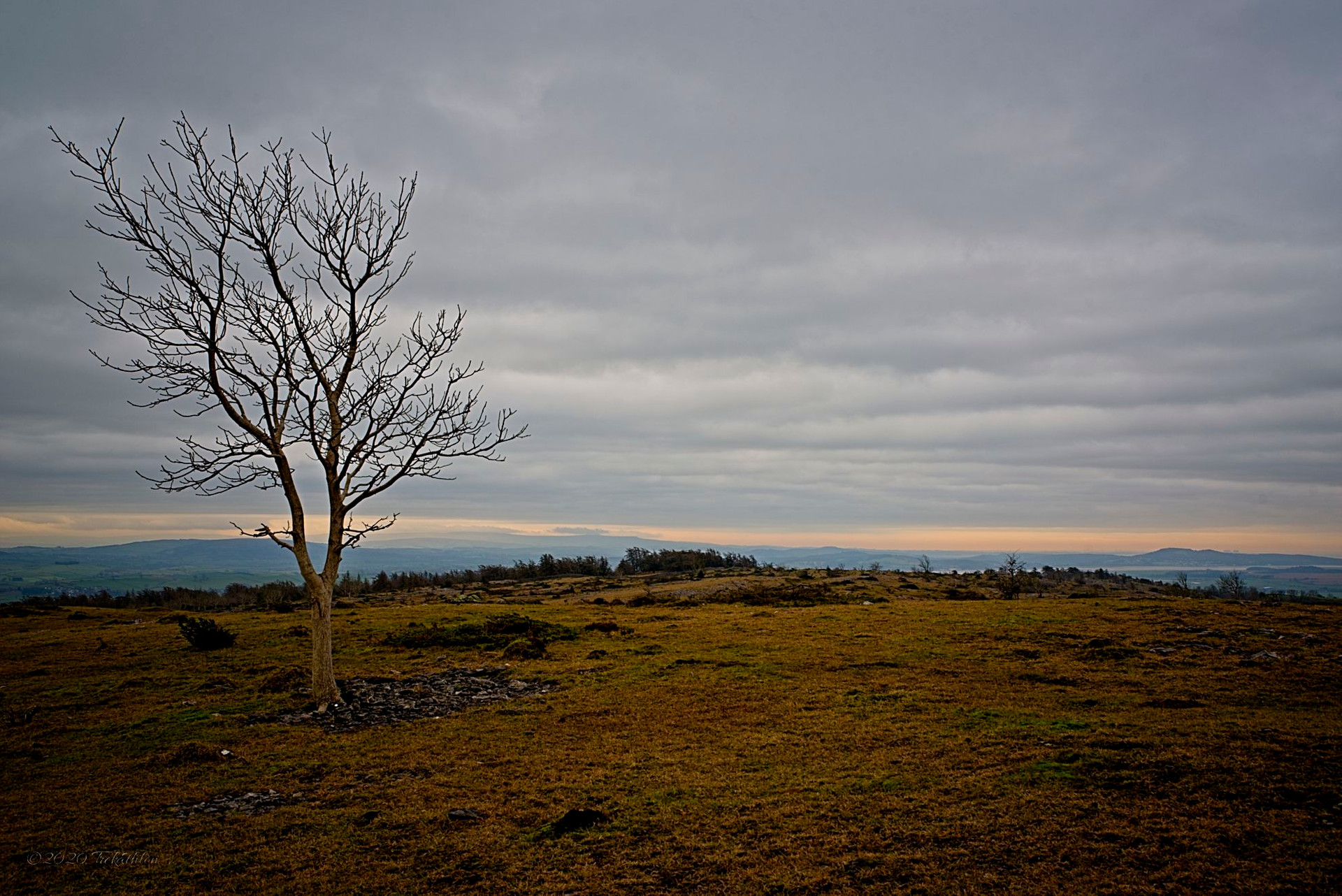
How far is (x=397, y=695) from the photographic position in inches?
690

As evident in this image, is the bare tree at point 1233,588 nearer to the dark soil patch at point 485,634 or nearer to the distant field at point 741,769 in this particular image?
the distant field at point 741,769

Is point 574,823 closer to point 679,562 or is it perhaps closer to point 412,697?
point 412,697

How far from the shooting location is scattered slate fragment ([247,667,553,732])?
50.8 ft

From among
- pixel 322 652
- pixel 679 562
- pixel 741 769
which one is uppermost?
pixel 322 652

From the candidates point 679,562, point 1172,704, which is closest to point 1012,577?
point 1172,704

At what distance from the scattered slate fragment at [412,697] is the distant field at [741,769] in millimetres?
749

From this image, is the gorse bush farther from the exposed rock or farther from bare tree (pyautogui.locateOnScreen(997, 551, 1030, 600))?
bare tree (pyautogui.locateOnScreen(997, 551, 1030, 600))

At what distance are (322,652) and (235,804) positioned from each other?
6161 millimetres

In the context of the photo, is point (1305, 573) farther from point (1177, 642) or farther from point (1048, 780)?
point (1048, 780)

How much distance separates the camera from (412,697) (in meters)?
17.4

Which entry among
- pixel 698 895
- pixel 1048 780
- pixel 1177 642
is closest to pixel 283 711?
pixel 698 895

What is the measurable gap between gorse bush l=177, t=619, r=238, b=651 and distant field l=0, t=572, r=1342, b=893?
1.08 metres

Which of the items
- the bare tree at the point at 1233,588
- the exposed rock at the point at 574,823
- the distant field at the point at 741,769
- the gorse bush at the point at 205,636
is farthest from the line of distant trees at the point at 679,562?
the exposed rock at the point at 574,823

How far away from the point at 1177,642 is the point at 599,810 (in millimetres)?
18631
